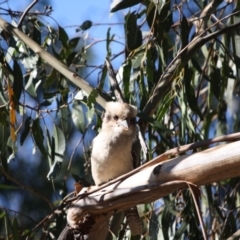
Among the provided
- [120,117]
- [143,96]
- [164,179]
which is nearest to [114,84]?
[120,117]

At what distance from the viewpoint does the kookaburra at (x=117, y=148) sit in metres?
3.01

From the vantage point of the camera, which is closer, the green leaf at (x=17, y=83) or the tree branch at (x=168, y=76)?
the tree branch at (x=168, y=76)

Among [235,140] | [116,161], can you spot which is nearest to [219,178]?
[235,140]

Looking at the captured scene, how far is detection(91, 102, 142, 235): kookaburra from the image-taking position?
301 centimetres

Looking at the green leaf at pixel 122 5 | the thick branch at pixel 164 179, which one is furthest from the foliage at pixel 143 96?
the thick branch at pixel 164 179

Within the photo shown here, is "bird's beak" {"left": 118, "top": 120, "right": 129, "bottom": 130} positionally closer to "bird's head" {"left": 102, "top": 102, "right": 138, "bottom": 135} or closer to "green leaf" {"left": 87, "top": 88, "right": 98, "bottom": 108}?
"bird's head" {"left": 102, "top": 102, "right": 138, "bottom": 135}

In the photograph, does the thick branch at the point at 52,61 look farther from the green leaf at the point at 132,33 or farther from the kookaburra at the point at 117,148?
the green leaf at the point at 132,33

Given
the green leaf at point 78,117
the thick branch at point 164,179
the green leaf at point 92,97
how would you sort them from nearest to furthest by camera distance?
the thick branch at point 164,179
the green leaf at point 92,97
the green leaf at point 78,117

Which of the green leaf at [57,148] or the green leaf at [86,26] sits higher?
the green leaf at [86,26]

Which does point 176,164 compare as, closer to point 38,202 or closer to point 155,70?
point 155,70

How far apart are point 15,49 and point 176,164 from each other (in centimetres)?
136

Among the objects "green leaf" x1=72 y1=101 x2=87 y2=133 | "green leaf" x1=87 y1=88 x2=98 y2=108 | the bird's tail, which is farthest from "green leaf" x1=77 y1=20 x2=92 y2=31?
the bird's tail

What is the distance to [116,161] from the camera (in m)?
3.02

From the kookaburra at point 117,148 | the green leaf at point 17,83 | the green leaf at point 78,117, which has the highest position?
the green leaf at point 17,83
